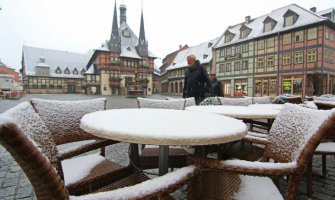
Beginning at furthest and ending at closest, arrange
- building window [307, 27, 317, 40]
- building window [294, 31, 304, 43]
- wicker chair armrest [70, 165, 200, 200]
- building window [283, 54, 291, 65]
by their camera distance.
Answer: building window [283, 54, 291, 65], building window [294, 31, 304, 43], building window [307, 27, 317, 40], wicker chair armrest [70, 165, 200, 200]

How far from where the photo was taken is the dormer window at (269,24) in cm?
2305

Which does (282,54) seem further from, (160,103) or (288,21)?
(160,103)

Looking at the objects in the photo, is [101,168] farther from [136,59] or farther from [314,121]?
[136,59]

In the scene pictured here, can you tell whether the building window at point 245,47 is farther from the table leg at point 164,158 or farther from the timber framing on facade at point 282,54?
the table leg at point 164,158

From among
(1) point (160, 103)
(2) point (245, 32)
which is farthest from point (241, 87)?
(1) point (160, 103)

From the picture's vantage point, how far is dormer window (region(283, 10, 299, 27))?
21297 mm

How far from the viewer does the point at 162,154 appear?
4.97 ft

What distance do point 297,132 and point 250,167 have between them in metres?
0.39

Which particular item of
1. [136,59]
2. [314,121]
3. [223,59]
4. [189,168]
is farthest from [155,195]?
[136,59]

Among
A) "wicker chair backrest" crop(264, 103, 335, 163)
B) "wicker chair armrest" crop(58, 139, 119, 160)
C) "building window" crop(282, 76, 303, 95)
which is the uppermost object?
"building window" crop(282, 76, 303, 95)

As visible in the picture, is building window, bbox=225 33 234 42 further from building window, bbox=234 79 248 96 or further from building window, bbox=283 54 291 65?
building window, bbox=283 54 291 65

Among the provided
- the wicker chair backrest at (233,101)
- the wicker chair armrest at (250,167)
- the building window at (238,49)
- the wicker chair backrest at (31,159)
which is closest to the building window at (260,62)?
the building window at (238,49)

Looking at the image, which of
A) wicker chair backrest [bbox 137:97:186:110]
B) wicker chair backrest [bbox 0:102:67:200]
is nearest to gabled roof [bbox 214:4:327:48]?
wicker chair backrest [bbox 137:97:186:110]

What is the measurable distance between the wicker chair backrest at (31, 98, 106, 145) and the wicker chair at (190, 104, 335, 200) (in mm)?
Result: 1107
